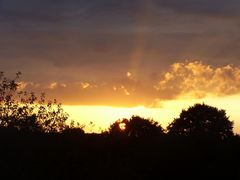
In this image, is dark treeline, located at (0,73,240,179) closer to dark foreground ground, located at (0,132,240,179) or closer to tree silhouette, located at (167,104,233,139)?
dark foreground ground, located at (0,132,240,179)

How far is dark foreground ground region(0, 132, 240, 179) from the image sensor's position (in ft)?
97.2

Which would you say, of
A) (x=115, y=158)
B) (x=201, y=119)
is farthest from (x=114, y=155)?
(x=201, y=119)

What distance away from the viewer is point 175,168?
29734 millimetres

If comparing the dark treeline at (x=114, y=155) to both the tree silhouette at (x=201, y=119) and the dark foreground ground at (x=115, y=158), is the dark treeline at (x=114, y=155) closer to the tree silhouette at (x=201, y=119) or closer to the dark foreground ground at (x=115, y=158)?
the dark foreground ground at (x=115, y=158)

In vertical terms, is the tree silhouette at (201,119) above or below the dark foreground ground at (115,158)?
above

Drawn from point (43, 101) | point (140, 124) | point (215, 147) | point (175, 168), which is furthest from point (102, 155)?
point (140, 124)

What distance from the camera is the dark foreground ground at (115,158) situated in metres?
29.6

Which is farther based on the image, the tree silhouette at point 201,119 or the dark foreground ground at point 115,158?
the tree silhouette at point 201,119

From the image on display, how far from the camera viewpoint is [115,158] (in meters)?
30.9

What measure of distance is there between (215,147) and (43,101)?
1249 inches

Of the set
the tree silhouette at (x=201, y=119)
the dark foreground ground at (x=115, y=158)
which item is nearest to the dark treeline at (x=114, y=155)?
the dark foreground ground at (x=115, y=158)

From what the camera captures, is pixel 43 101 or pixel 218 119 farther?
pixel 218 119

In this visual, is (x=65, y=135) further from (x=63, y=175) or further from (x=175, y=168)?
(x=175, y=168)

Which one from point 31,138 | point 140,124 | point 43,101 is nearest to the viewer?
point 31,138
